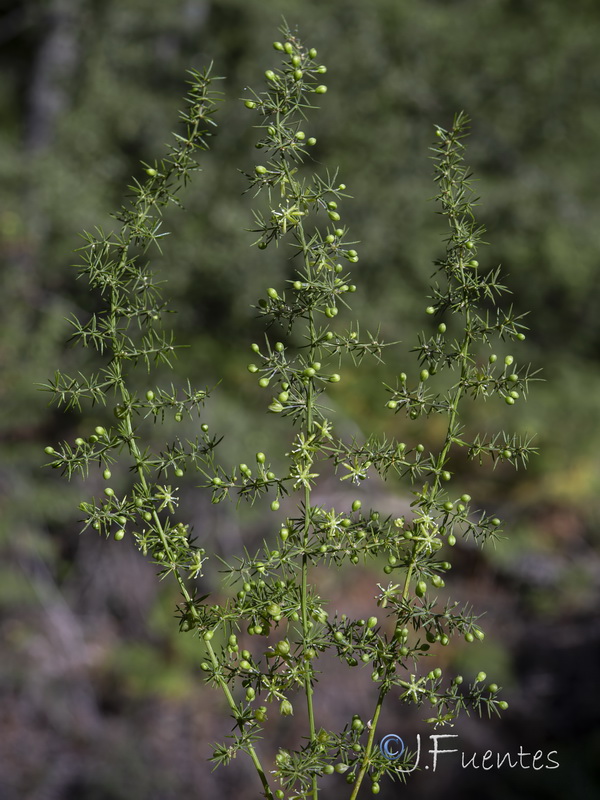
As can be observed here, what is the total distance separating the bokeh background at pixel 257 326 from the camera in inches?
164

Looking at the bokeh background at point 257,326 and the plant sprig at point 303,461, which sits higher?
the bokeh background at point 257,326

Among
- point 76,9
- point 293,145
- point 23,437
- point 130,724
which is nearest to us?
point 293,145

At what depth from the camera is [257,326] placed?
4539 millimetres

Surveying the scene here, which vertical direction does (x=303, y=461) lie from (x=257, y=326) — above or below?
below

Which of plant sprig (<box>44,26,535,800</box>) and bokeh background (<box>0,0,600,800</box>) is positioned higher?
bokeh background (<box>0,0,600,800</box>)

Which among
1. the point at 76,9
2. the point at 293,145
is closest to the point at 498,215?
the point at 76,9

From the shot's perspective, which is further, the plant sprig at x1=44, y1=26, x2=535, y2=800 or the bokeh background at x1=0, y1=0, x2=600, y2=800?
the bokeh background at x1=0, y1=0, x2=600, y2=800

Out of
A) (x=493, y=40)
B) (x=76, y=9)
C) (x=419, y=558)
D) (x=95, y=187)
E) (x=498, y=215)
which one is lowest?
(x=419, y=558)

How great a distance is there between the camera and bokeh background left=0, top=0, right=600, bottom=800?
4.17m

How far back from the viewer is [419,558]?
2.60 feet

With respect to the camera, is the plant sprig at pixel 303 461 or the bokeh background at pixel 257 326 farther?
the bokeh background at pixel 257 326

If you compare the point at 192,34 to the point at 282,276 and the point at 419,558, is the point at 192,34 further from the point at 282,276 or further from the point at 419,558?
the point at 419,558

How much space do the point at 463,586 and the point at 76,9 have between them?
4333 millimetres

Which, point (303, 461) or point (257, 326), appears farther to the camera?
point (257, 326)
